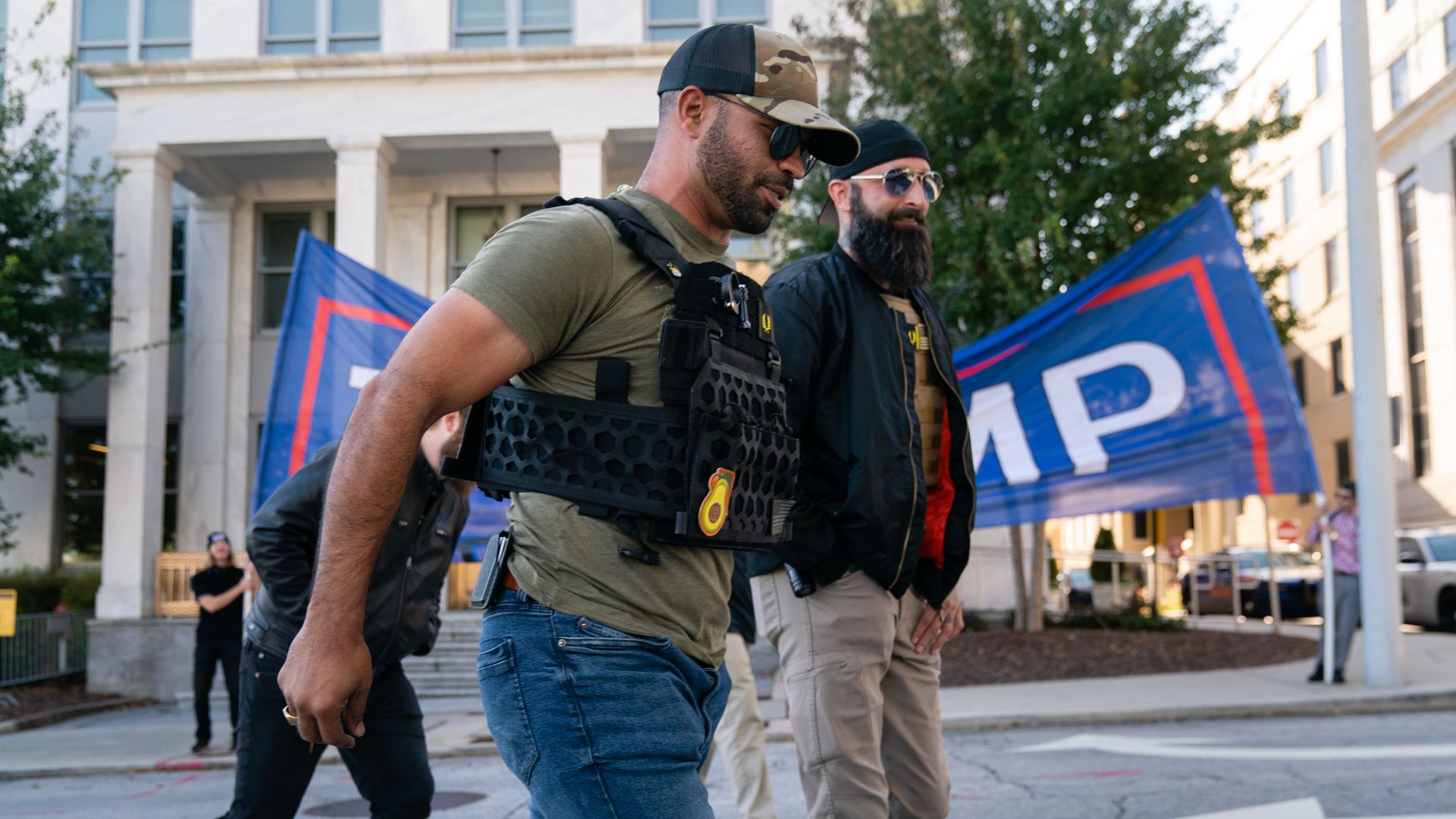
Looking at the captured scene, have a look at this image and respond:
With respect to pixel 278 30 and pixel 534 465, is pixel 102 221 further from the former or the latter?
pixel 534 465

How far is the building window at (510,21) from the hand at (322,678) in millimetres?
18824

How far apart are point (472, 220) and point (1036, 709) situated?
13113 mm

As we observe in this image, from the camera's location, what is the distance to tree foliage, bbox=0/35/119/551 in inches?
669

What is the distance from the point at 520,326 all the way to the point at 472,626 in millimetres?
15345

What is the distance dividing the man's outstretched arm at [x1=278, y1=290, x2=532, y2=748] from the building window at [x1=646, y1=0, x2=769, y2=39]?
60.0 ft

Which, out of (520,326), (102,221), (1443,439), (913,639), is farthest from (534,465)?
(1443,439)

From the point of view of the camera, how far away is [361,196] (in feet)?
58.2

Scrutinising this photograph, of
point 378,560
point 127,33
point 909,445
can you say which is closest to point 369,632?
point 378,560

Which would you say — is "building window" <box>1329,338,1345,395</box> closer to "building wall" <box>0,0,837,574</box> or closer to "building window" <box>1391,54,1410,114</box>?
"building window" <box>1391,54,1410,114</box>

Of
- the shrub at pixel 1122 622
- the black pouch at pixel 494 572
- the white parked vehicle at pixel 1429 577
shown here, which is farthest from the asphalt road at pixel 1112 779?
the white parked vehicle at pixel 1429 577

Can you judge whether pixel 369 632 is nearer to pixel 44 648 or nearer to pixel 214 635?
pixel 214 635

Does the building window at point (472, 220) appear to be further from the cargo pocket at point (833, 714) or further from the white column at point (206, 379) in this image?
the cargo pocket at point (833, 714)

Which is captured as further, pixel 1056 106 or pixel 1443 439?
pixel 1443 439

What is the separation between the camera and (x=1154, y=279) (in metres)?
9.38
